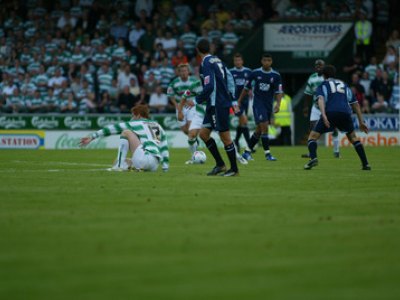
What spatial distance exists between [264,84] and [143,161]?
752cm

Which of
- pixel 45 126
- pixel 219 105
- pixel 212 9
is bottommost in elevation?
pixel 45 126

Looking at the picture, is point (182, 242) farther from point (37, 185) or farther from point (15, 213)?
point (37, 185)

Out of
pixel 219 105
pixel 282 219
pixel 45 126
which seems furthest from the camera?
pixel 45 126

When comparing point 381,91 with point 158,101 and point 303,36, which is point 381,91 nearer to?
point 303,36

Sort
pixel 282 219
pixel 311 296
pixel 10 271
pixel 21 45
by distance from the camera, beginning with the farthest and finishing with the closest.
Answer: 1. pixel 21 45
2. pixel 282 219
3. pixel 10 271
4. pixel 311 296

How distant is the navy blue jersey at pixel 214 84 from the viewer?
57.9 feet

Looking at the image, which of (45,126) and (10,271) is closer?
(10,271)

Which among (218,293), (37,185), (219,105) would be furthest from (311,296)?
(219,105)

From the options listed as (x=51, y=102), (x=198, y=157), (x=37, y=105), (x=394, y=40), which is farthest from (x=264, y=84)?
(x=37, y=105)

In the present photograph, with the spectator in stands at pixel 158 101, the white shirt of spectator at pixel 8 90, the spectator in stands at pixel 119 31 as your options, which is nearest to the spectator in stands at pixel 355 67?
the spectator in stands at pixel 158 101

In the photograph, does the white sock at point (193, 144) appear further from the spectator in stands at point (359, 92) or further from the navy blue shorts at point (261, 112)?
the spectator in stands at point (359, 92)

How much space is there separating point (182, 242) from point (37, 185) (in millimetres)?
6912

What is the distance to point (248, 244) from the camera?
9.38 meters

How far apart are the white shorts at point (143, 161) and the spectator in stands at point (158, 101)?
1816 centimetres
